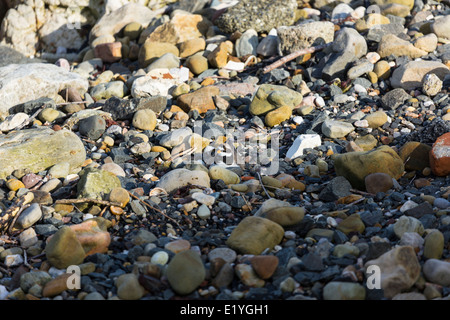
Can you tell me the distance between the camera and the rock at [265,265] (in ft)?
8.23

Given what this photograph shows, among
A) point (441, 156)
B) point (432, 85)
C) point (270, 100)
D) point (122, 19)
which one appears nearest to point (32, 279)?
point (441, 156)

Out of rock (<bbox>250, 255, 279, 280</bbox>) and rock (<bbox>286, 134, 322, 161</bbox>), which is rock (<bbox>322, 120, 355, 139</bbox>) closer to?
rock (<bbox>286, 134, 322, 161</bbox>)

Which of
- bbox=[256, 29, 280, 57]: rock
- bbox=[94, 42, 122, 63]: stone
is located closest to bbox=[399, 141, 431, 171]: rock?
bbox=[256, 29, 280, 57]: rock

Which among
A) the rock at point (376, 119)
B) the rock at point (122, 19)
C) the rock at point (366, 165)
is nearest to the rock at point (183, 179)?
the rock at point (366, 165)

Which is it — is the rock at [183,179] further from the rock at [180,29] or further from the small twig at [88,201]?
the rock at [180,29]

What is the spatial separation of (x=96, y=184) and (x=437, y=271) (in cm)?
229

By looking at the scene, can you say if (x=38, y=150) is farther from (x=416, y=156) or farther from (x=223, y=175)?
(x=416, y=156)

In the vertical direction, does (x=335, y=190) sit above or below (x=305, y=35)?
below

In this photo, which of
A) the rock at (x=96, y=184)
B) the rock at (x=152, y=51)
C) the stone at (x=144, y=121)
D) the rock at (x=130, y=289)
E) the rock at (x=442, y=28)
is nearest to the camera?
the rock at (x=130, y=289)

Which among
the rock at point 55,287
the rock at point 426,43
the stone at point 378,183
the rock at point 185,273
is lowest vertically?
the stone at point 378,183

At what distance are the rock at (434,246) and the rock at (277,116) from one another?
2452mm

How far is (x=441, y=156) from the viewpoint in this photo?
140 inches

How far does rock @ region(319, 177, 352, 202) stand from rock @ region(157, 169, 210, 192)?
869 mm
